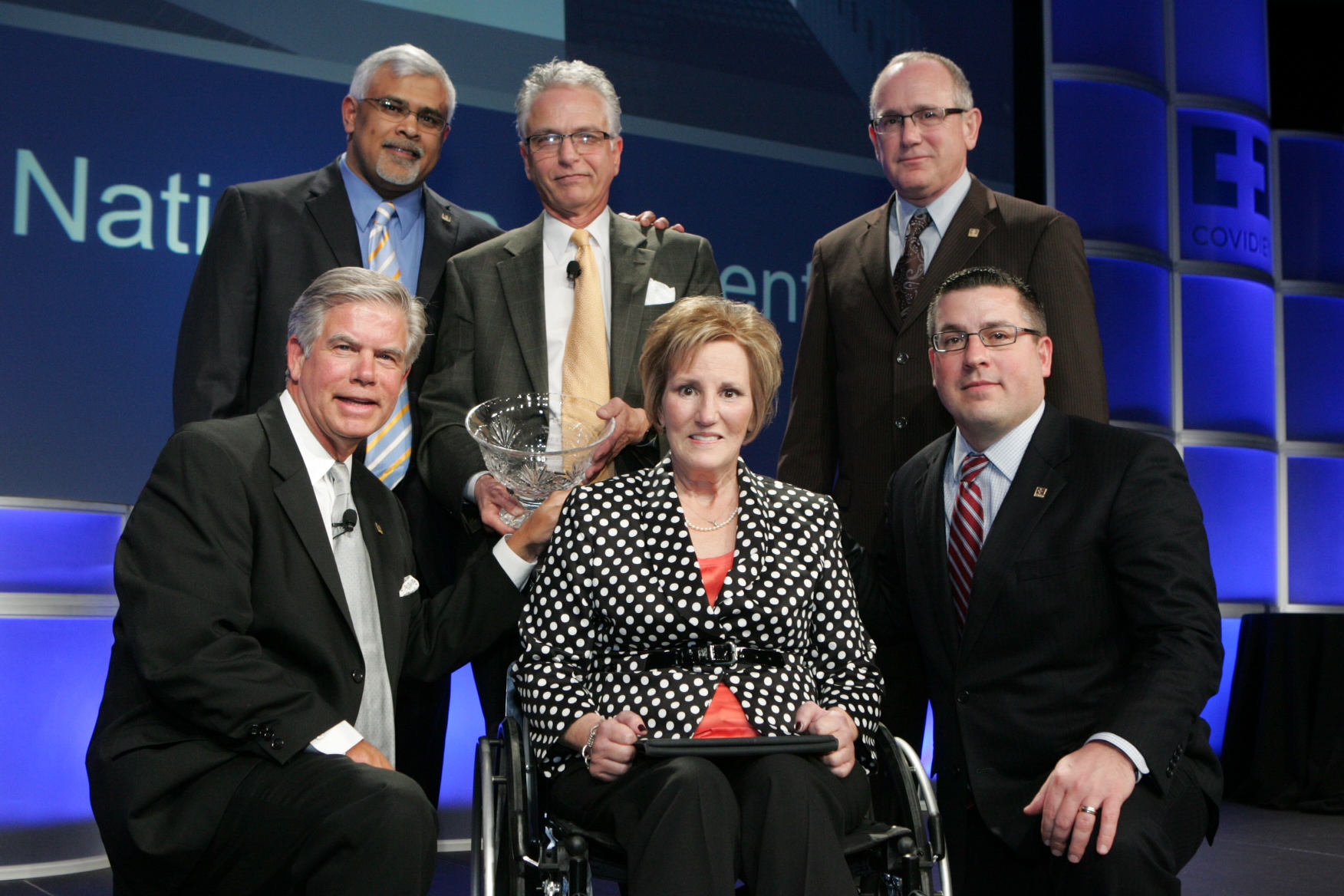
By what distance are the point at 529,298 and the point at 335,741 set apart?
44.4 inches

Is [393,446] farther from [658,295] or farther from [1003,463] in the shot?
[1003,463]

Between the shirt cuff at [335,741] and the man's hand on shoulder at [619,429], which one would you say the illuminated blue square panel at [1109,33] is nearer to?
the man's hand on shoulder at [619,429]

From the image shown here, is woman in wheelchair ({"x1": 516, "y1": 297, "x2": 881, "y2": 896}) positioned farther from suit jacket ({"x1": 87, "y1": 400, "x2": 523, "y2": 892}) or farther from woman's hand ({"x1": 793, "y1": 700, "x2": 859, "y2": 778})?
suit jacket ({"x1": 87, "y1": 400, "x2": 523, "y2": 892})

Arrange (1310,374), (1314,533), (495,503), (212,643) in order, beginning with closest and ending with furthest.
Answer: (212,643) → (495,503) → (1314,533) → (1310,374)

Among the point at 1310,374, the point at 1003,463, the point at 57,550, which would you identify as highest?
the point at 1310,374

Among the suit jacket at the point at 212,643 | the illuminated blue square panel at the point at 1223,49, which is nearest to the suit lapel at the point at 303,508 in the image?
the suit jacket at the point at 212,643

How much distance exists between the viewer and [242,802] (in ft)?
6.76

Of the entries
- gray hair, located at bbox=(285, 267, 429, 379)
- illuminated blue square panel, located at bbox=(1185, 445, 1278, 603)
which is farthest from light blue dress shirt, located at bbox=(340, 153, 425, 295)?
illuminated blue square panel, located at bbox=(1185, 445, 1278, 603)

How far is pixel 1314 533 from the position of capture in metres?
6.52

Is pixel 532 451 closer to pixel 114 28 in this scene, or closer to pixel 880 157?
pixel 880 157

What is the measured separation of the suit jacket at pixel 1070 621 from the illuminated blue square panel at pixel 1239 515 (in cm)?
404

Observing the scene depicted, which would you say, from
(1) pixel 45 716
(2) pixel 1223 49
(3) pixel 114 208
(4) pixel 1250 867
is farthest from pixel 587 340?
(2) pixel 1223 49

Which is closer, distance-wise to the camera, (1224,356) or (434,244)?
(434,244)

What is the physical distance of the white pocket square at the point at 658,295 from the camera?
290 cm
